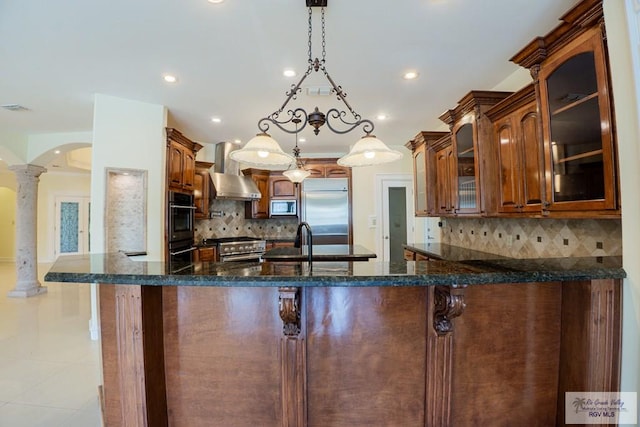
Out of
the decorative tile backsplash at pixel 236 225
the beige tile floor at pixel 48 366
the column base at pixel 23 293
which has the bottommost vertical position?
the beige tile floor at pixel 48 366

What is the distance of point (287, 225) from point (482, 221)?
379 centimetres

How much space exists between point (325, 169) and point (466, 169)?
10.1 feet

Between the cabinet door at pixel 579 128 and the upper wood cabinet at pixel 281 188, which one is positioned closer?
the cabinet door at pixel 579 128

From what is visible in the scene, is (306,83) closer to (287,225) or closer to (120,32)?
(120,32)

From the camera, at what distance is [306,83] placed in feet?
10.3

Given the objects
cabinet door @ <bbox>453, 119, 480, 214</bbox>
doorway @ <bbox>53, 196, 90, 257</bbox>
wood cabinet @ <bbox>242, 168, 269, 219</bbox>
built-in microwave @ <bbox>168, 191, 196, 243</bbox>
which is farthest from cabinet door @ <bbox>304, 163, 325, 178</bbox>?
doorway @ <bbox>53, 196, 90, 257</bbox>

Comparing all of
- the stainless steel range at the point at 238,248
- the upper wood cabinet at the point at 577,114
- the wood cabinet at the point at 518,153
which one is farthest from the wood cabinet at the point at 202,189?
the upper wood cabinet at the point at 577,114

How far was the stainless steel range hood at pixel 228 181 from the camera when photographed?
209 inches

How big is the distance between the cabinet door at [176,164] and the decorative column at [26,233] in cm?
313

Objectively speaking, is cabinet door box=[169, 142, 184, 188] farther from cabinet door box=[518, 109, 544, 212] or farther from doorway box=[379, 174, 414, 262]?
cabinet door box=[518, 109, 544, 212]

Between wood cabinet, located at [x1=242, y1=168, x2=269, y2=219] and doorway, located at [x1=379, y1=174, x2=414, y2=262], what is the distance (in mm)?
2239

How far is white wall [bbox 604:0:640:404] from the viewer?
123 cm

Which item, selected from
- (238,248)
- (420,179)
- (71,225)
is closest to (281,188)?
(238,248)

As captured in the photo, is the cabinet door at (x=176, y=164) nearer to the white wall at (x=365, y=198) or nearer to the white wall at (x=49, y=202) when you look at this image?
the white wall at (x=365, y=198)
